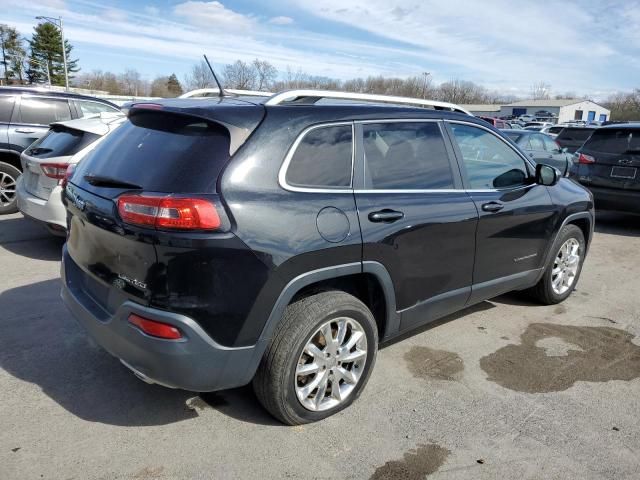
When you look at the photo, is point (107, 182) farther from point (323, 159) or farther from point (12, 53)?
point (12, 53)

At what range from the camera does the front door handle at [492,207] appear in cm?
376

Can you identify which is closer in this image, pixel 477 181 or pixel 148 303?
pixel 148 303

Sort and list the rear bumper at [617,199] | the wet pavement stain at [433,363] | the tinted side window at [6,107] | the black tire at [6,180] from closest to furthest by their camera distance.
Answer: the wet pavement stain at [433,363] < the black tire at [6,180] < the tinted side window at [6,107] < the rear bumper at [617,199]

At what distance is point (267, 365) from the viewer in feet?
8.84

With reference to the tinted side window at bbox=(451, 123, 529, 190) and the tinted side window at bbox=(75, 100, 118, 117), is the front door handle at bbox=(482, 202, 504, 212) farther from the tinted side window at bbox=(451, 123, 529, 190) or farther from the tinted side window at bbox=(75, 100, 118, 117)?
the tinted side window at bbox=(75, 100, 118, 117)

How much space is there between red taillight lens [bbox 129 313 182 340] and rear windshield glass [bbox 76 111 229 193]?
2.06 ft

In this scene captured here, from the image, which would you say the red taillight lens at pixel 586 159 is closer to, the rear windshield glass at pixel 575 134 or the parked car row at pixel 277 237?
the parked car row at pixel 277 237

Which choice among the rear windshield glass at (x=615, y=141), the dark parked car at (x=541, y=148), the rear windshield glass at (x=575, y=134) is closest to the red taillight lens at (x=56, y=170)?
the rear windshield glass at (x=615, y=141)

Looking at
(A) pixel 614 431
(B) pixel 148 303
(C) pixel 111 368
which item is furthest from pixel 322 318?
(A) pixel 614 431

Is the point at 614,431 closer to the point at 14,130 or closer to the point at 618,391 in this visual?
the point at 618,391

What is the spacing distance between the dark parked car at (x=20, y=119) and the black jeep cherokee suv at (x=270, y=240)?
4944 mm

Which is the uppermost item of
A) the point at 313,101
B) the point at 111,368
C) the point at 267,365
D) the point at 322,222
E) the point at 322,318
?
the point at 313,101

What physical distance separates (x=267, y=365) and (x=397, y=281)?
3.22ft

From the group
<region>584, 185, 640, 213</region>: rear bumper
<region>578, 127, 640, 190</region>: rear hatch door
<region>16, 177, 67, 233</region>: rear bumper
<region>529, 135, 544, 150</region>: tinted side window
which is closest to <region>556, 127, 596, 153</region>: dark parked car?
<region>529, 135, 544, 150</region>: tinted side window
